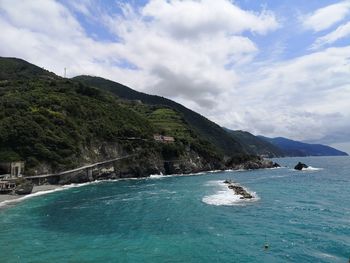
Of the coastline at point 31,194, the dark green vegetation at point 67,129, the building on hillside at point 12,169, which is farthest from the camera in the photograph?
the dark green vegetation at point 67,129

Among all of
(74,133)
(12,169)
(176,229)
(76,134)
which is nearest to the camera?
(176,229)

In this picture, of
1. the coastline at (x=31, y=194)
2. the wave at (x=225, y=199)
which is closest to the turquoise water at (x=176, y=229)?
the wave at (x=225, y=199)

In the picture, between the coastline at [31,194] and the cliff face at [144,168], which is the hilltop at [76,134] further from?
the coastline at [31,194]

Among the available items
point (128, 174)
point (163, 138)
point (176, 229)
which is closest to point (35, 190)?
point (128, 174)

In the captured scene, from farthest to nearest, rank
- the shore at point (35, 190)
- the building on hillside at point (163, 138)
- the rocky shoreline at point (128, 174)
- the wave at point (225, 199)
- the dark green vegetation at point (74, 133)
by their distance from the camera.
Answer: the building on hillside at point (163, 138) → the dark green vegetation at point (74, 133) → the rocky shoreline at point (128, 174) → the shore at point (35, 190) → the wave at point (225, 199)

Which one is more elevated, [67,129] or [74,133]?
[67,129]

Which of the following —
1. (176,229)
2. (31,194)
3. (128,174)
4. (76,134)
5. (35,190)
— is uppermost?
(76,134)

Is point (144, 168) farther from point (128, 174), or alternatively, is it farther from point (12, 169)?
point (12, 169)
